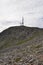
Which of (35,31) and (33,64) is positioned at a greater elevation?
(33,64)

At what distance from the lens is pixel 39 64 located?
135 feet

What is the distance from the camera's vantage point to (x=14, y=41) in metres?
189

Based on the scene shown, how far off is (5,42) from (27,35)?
2179 centimetres

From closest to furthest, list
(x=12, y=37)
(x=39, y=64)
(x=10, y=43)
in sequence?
(x=39, y=64) → (x=10, y=43) → (x=12, y=37)

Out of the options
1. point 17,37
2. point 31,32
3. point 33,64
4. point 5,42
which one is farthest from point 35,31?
point 33,64

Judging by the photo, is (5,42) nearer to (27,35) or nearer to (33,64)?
(27,35)

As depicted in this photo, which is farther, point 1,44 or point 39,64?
point 1,44

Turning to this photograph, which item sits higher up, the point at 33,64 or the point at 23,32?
the point at 33,64

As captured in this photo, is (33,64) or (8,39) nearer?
(33,64)

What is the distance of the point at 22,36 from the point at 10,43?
13.9 metres

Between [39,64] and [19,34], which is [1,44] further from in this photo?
[39,64]

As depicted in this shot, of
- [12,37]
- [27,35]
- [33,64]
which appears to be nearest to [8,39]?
[12,37]

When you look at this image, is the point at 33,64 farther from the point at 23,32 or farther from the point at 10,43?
the point at 23,32

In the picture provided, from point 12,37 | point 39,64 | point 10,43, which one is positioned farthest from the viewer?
point 12,37
